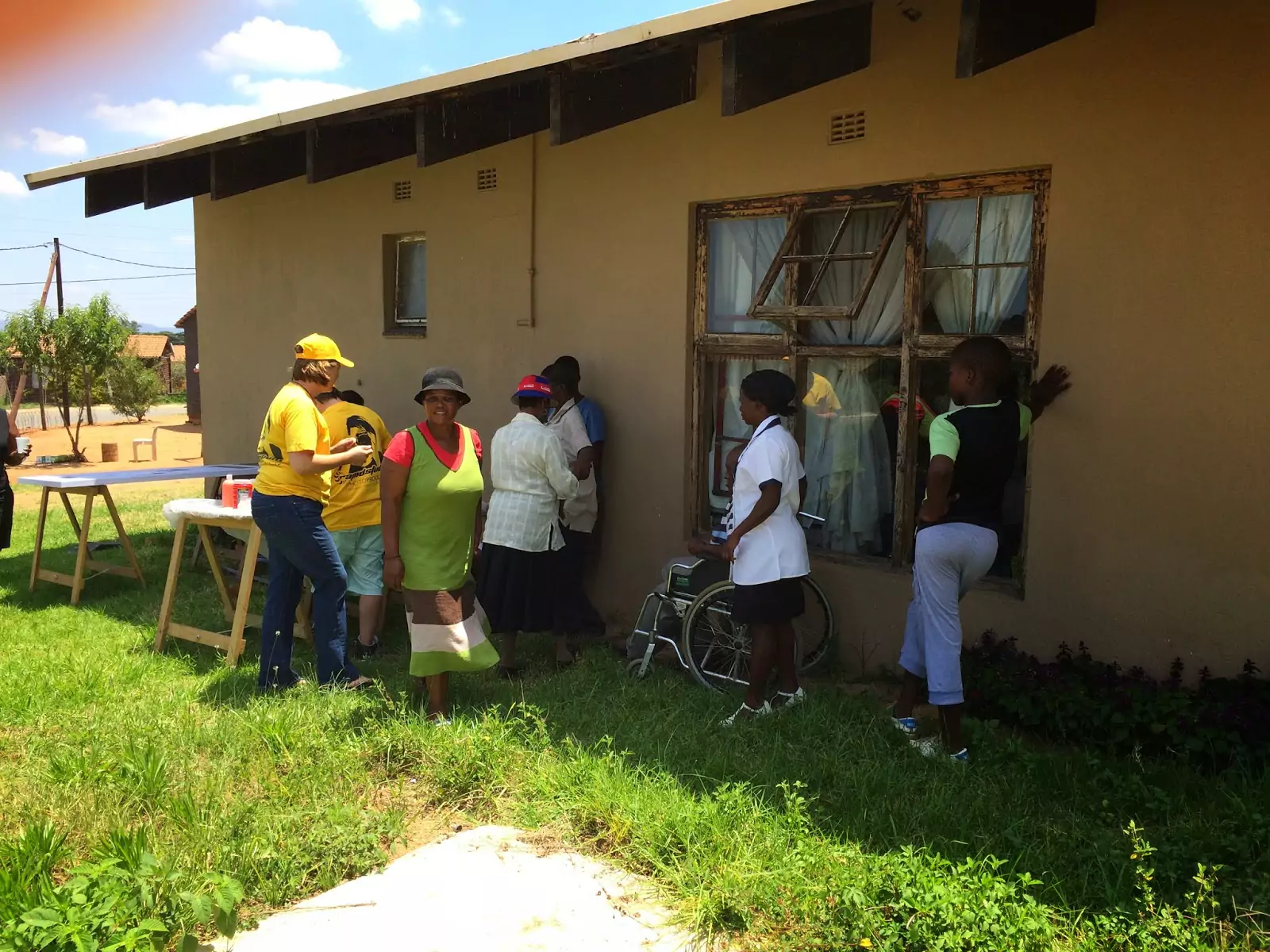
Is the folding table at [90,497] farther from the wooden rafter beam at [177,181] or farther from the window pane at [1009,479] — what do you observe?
the window pane at [1009,479]

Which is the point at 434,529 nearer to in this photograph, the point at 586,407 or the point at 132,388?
the point at 586,407

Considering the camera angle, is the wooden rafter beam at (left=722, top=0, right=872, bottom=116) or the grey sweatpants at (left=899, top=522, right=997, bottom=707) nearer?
the grey sweatpants at (left=899, top=522, right=997, bottom=707)

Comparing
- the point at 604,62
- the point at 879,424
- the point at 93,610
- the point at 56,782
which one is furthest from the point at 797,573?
the point at 93,610

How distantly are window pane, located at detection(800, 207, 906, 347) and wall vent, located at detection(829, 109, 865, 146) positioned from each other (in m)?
0.37

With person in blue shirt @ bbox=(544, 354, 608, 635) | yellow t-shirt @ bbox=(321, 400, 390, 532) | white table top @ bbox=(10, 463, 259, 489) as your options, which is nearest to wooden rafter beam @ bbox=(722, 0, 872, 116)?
person in blue shirt @ bbox=(544, 354, 608, 635)

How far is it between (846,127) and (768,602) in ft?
8.25

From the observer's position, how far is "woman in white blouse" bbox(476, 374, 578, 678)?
5.52 m

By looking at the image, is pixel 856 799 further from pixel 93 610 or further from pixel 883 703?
pixel 93 610

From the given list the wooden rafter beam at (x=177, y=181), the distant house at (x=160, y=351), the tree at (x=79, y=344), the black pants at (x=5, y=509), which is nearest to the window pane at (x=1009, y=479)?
the black pants at (x=5, y=509)

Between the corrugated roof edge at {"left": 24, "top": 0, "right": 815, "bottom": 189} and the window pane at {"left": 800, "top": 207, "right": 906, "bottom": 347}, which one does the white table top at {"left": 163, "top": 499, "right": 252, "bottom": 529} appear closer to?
the corrugated roof edge at {"left": 24, "top": 0, "right": 815, "bottom": 189}

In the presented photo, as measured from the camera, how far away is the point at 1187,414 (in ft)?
14.4

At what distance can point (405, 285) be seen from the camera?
8.16m

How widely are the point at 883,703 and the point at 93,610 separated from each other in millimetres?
5511

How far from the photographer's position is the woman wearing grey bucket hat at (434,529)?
186 inches
